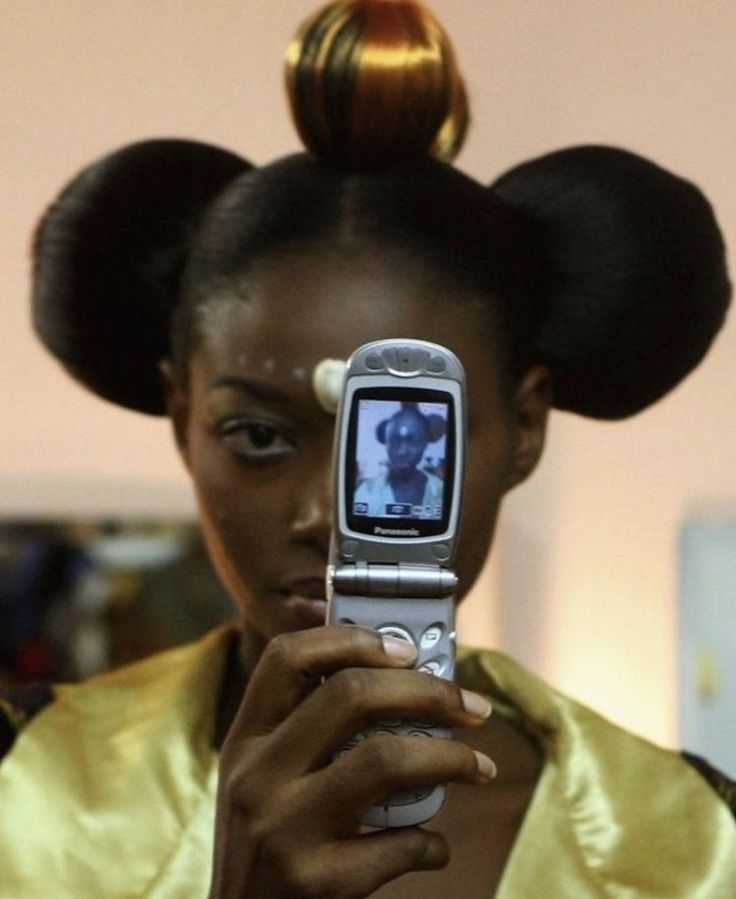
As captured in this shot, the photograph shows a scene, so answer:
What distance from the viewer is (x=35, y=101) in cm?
124

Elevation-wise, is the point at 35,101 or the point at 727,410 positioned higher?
the point at 35,101

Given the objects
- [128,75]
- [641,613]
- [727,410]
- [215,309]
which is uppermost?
[128,75]

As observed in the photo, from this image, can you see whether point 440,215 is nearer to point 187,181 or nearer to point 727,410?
point 187,181

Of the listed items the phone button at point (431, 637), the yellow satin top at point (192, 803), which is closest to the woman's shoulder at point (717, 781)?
the yellow satin top at point (192, 803)

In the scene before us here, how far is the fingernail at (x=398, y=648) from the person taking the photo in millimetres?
454

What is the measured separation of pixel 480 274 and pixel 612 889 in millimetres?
290

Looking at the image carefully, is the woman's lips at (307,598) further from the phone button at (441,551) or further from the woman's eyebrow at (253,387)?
the phone button at (441,551)

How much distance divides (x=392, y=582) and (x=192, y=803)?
313 millimetres

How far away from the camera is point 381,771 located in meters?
0.45

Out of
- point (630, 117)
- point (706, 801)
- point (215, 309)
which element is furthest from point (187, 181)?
point (630, 117)

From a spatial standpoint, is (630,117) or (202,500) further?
(630,117)

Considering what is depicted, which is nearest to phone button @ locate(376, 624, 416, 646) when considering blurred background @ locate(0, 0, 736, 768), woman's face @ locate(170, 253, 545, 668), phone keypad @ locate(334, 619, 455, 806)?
phone keypad @ locate(334, 619, 455, 806)

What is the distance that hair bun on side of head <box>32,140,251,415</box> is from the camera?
0.81 meters

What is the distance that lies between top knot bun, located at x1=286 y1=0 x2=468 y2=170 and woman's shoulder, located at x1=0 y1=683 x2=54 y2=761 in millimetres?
297
